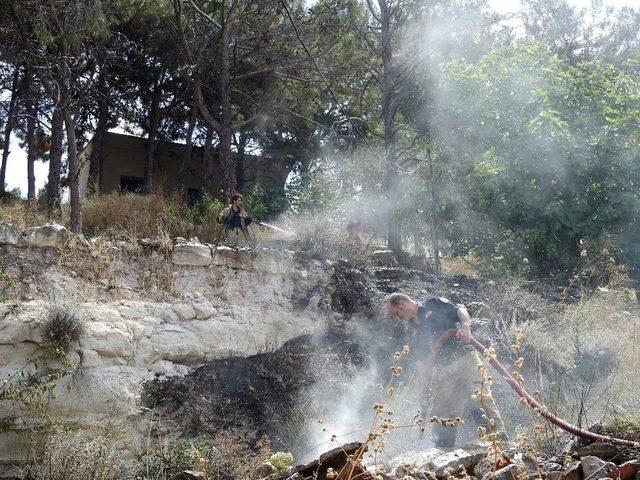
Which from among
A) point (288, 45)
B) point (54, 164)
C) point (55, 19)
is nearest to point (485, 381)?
point (55, 19)

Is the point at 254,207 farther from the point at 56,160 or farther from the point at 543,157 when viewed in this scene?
the point at 543,157

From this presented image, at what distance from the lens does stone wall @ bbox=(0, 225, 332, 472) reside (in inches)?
305

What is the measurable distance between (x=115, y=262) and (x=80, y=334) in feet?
5.70

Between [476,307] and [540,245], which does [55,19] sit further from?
[540,245]

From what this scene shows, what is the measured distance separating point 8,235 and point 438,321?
19.4ft

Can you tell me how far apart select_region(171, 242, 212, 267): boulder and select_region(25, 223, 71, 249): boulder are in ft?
5.12

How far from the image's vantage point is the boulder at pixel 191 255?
995 cm

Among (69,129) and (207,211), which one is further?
(207,211)

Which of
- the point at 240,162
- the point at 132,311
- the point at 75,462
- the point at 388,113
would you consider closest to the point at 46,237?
the point at 132,311

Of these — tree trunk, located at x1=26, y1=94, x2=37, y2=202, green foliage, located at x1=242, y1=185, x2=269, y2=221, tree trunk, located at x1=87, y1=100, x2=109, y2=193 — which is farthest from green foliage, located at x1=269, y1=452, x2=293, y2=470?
tree trunk, located at x1=26, y1=94, x2=37, y2=202

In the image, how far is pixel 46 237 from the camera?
9234 millimetres

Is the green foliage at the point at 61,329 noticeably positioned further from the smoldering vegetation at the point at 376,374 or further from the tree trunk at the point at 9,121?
the tree trunk at the point at 9,121

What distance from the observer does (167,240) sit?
10.1 meters

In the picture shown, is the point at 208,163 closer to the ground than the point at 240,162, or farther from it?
closer to the ground
